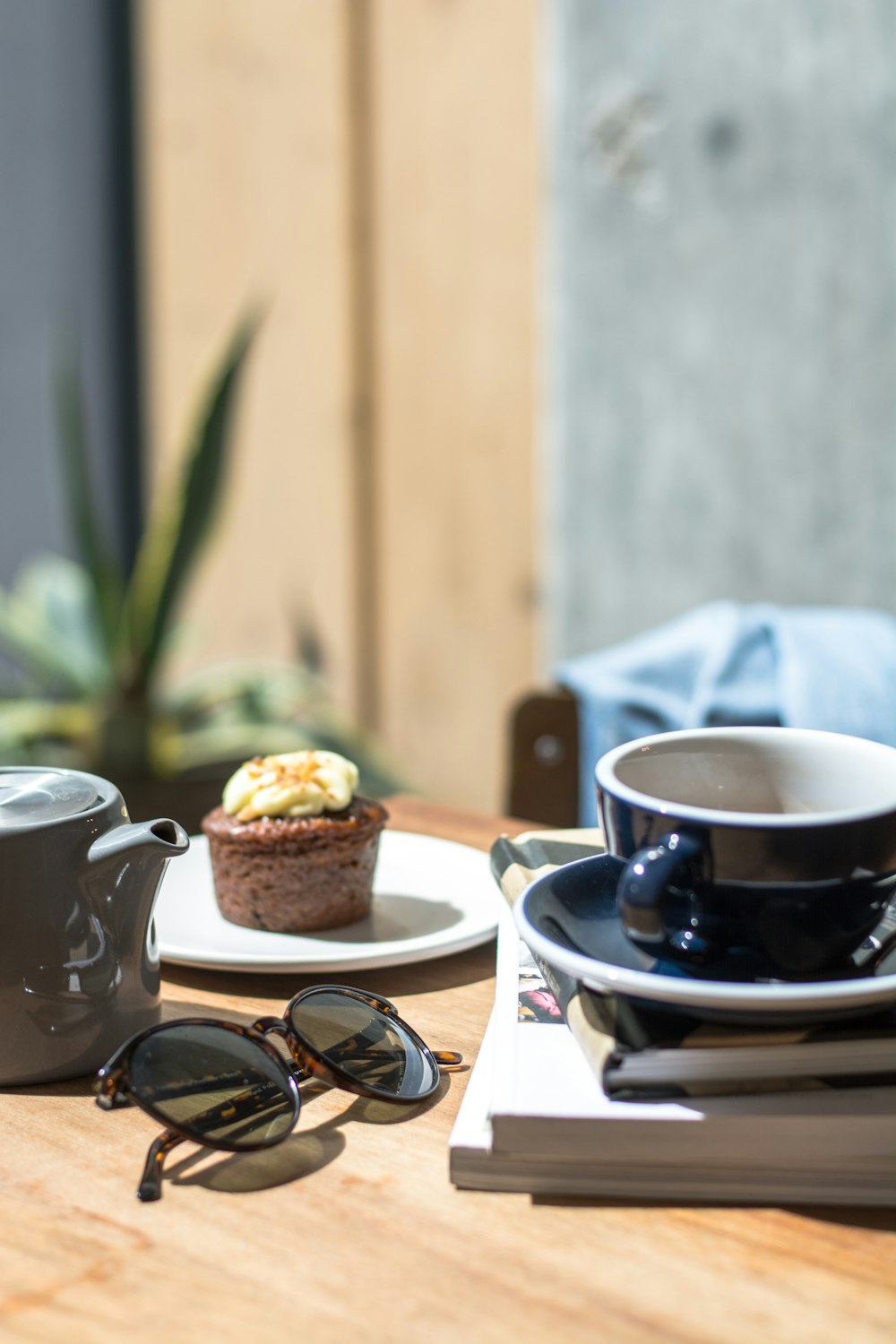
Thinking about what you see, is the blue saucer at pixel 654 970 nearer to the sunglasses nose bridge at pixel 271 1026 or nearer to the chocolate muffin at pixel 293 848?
the sunglasses nose bridge at pixel 271 1026

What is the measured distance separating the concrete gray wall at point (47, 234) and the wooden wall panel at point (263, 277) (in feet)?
0.37

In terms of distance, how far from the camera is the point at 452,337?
7.70ft

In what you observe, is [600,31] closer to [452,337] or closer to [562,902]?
[452,337]

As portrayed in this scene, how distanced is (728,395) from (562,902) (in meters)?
1.69

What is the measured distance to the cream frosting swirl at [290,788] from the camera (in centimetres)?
75

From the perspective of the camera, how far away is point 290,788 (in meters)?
0.75

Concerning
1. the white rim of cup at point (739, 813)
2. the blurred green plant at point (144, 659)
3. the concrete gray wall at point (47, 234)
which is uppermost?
the concrete gray wall at point (47, 234)

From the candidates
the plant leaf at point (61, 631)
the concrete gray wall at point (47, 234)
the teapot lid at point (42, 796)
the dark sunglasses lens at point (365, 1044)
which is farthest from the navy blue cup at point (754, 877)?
the concrete gray wall at point (47, 234)

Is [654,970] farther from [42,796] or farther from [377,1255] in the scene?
[42,796]

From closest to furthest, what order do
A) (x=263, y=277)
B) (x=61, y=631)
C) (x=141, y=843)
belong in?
1. (x=141, y=843)
2. (x=61, y=631)
3. (x=263, y=277)

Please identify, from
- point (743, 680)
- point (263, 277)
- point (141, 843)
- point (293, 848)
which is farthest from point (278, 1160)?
point (263, 277)

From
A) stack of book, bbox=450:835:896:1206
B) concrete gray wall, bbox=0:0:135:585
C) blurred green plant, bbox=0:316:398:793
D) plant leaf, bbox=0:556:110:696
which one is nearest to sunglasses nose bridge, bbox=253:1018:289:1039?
stack of book, bbox=450:835:896:1206

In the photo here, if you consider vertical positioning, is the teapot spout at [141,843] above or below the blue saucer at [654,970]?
above

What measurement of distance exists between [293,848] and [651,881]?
0.33m
